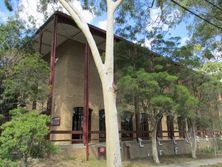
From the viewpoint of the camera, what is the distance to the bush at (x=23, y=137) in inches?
326

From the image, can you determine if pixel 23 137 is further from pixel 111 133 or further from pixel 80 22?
pixel 80 22

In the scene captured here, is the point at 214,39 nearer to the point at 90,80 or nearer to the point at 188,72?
the point at 188,72

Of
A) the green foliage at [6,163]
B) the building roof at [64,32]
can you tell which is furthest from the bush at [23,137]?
the building roof at [64,32]

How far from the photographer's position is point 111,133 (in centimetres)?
812

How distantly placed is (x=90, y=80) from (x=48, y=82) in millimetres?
5906

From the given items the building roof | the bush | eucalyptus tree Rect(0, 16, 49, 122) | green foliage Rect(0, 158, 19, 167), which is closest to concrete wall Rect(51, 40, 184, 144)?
the building roof

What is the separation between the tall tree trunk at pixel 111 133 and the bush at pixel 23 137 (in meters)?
2.34

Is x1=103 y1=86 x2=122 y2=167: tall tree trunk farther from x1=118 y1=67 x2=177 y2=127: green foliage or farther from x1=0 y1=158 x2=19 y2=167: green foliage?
x1=118 y1=67 x2=177 y2=127: green foliage

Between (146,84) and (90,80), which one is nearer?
(146,84)

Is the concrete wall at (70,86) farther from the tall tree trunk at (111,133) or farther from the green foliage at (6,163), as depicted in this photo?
the tall tree trunk at (111,133)

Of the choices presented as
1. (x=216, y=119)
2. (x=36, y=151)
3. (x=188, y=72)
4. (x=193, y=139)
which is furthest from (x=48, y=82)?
(x=216, y=119)

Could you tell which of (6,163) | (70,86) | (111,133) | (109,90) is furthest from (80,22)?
(70,86)

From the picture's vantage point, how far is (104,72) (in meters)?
Result: 8.73

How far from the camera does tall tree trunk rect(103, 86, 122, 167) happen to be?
313 inches
